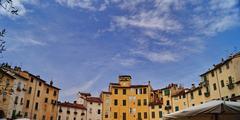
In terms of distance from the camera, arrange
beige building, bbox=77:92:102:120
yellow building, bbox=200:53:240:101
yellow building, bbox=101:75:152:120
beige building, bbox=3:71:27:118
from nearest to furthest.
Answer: yellow building, bbox=200:53:240:101 < beige building, bbox=3:71:27:118 < yellow building, bbox=101:75:152:120 < beige building, bbox=77:92:102:120

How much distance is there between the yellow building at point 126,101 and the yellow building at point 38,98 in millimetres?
16105

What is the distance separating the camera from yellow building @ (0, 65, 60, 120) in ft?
165

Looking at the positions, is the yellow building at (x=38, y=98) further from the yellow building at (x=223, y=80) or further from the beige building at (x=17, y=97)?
the yellow building at (x=223, y=80)

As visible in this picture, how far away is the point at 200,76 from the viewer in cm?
5244

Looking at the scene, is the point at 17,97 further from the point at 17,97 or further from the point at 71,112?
the point at 71,112

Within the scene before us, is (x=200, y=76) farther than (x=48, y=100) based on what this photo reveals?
No

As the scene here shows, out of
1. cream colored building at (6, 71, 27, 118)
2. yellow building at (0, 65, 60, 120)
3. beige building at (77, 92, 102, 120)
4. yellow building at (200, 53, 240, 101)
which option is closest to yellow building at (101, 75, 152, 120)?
beige building at (77, 92, 102, 120)

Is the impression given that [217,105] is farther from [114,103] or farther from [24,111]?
[114,103]

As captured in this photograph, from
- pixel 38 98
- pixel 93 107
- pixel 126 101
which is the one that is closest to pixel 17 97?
pixel 38 98

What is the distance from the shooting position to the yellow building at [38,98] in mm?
50281

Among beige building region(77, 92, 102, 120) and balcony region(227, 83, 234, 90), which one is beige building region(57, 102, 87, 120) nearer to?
beige building region(77, 92, 102, 120)

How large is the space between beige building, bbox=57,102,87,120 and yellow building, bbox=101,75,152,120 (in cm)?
666

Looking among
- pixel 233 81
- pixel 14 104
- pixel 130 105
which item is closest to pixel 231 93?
pixel 233 81

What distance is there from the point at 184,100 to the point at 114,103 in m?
21.1
